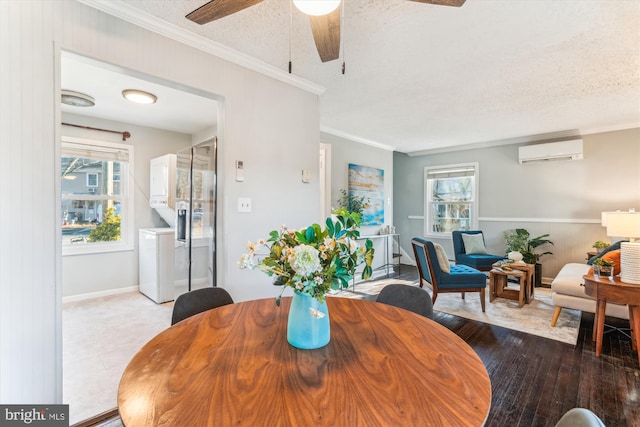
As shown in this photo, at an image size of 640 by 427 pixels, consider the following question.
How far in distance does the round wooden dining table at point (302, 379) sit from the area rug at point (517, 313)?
244cm

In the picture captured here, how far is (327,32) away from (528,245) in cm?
506

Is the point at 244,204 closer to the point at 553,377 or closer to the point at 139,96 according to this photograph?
the point at 139,96

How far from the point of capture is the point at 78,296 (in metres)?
3.88

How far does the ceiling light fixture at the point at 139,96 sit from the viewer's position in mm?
3115

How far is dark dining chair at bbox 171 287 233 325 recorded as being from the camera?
152 cm

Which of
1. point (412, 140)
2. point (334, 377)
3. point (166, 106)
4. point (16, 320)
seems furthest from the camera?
point (412, 140)

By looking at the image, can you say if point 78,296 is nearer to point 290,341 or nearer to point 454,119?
point 290,341

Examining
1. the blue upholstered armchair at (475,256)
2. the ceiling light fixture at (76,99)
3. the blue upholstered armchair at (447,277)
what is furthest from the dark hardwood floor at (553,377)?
the ceiling light fixture at (76,99)

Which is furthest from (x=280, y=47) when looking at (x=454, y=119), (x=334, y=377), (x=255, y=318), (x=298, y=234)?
(x=454, y=119)

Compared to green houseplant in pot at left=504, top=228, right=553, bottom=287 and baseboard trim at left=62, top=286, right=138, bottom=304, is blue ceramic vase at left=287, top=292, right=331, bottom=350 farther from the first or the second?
green houseplant in pot at left=504, top=228, right=553, bottom=287

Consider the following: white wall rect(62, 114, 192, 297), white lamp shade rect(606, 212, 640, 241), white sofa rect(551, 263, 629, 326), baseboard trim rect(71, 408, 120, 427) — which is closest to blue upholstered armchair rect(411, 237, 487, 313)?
white sofa rect(551, 263, 629, 326)

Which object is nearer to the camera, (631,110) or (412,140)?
(631,110)

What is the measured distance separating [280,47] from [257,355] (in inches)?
85.3

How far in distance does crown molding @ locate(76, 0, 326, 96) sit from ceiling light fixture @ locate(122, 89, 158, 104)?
1437mm
